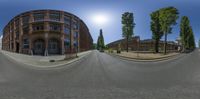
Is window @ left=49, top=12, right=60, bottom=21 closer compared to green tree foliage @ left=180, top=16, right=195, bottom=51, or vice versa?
window @ left=49, top=12, right=60, bottom=21

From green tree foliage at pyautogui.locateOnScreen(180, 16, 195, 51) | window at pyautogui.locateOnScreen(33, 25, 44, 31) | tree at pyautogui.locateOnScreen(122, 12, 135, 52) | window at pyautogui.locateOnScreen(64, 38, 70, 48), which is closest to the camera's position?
window at pyautogui.locateOnScreen(33, 25, 44, 31)

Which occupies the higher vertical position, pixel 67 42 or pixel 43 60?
pixel 67 42

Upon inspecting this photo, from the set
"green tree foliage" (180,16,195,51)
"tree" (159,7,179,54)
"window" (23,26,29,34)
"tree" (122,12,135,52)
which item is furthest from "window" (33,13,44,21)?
"green tree foliage" (180,16,195,51)

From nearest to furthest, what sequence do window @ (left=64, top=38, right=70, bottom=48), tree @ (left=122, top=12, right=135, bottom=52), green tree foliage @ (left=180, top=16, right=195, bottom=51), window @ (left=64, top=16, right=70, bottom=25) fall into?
window @ (left=64, top=16, right=70, bottom=25)
window @ (left=64, top=38, right=70, bottom=48)
green tree foliage @ (left=180, top=16, right=195, bottom=51)
tree @ (left=122, top=12, right=135, bottom=52)

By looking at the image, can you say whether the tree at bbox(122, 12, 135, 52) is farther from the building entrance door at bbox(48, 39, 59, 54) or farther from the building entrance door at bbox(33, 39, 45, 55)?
the building entrance door at bbox(33, 39, 45, 55)

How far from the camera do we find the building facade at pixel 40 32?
8.37 meters

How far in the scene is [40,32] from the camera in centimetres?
841

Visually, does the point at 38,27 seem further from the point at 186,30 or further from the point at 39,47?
the point at 186,30

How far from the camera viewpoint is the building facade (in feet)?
27.5

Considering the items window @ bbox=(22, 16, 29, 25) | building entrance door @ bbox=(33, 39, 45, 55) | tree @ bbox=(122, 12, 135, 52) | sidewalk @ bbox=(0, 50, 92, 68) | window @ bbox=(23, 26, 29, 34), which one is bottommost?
sidewalk @ bbox=(0, 50, 92, 68)

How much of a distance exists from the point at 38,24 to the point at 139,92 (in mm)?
5702

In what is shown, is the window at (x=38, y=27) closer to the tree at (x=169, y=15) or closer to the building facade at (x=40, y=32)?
the building facade at (x=40, y=32)

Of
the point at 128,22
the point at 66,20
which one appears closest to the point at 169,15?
the point at 128,22

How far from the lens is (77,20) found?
32.2ft
